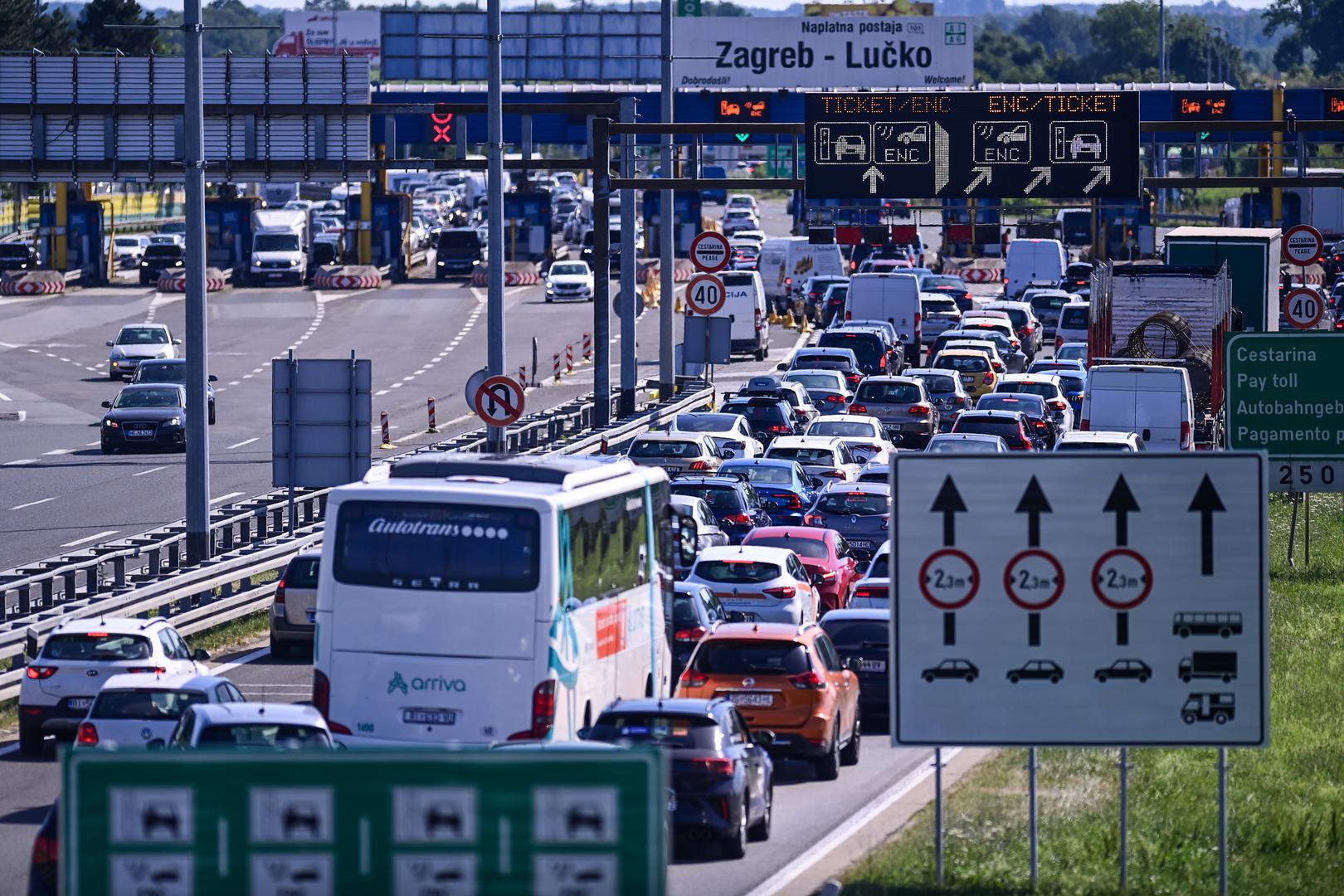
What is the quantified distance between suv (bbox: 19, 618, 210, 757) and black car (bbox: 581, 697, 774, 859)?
5854 mm

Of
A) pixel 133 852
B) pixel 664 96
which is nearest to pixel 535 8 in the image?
pixel 664 96

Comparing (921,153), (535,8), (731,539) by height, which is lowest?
(731,539)

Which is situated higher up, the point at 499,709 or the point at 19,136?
the point at 19,136

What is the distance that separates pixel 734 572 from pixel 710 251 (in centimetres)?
1946

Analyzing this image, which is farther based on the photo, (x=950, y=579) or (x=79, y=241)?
(x=79, y=241)

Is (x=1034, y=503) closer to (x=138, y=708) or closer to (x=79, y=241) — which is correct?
(x=138, y=708)

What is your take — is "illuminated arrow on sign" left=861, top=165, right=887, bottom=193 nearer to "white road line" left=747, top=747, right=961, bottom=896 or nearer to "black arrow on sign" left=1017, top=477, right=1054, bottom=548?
"white road line" left=747, top=747, right=961, bottom=896

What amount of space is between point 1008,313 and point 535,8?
38.4 m

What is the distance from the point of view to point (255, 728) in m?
16.7

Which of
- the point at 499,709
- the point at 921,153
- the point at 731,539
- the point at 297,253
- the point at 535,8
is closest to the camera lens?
the point at 499,709

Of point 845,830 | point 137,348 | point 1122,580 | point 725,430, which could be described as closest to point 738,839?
point 845,830

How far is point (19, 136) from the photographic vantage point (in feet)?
136

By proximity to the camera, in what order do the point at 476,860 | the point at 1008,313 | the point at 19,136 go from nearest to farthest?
1. the point at 476,860
2. the point at 19,136
3. the point at 1008,313

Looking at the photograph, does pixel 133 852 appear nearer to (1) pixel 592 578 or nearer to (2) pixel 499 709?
(2) pixel 499 709
